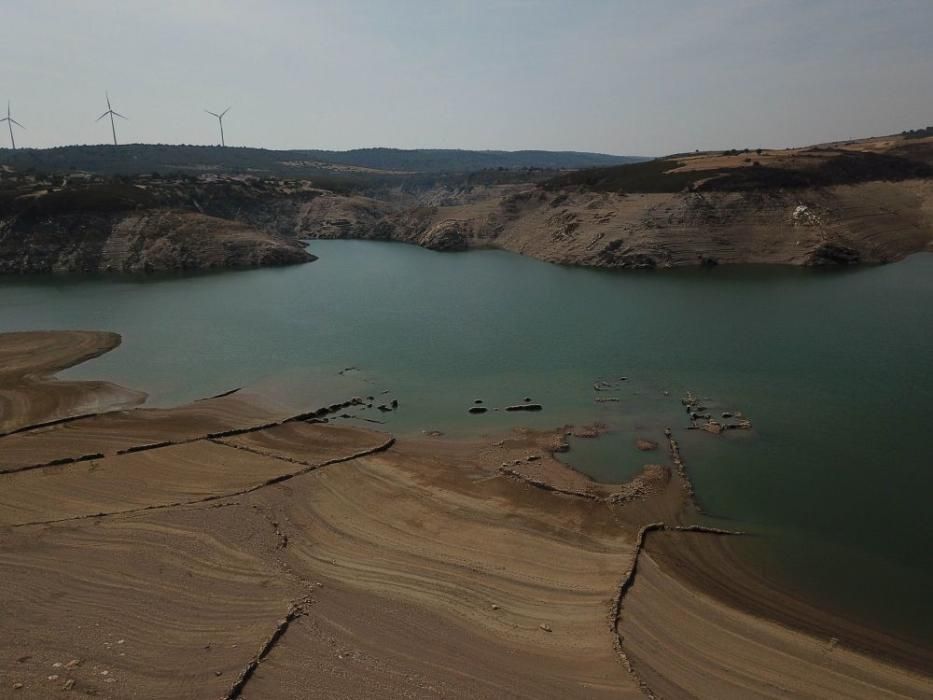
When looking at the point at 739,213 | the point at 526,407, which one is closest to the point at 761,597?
the point at 526,407

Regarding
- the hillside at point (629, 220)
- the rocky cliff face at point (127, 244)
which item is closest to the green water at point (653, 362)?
the hillside at point (629, 220)

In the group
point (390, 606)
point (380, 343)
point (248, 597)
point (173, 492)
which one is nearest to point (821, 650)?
point (390, 606)

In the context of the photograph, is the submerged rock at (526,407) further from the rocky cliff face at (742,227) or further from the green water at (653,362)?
the rocky cliff face at (742,227)

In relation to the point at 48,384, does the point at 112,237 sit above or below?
above

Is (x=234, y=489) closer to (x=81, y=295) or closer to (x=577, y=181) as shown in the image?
(x=81, y=295)

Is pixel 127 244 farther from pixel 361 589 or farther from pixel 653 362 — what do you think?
pixel 361 589

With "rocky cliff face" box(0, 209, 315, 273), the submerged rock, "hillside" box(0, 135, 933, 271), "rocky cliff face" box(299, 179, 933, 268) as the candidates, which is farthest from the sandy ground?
"rocky cliff face" box(0, 209, 315, 273)
